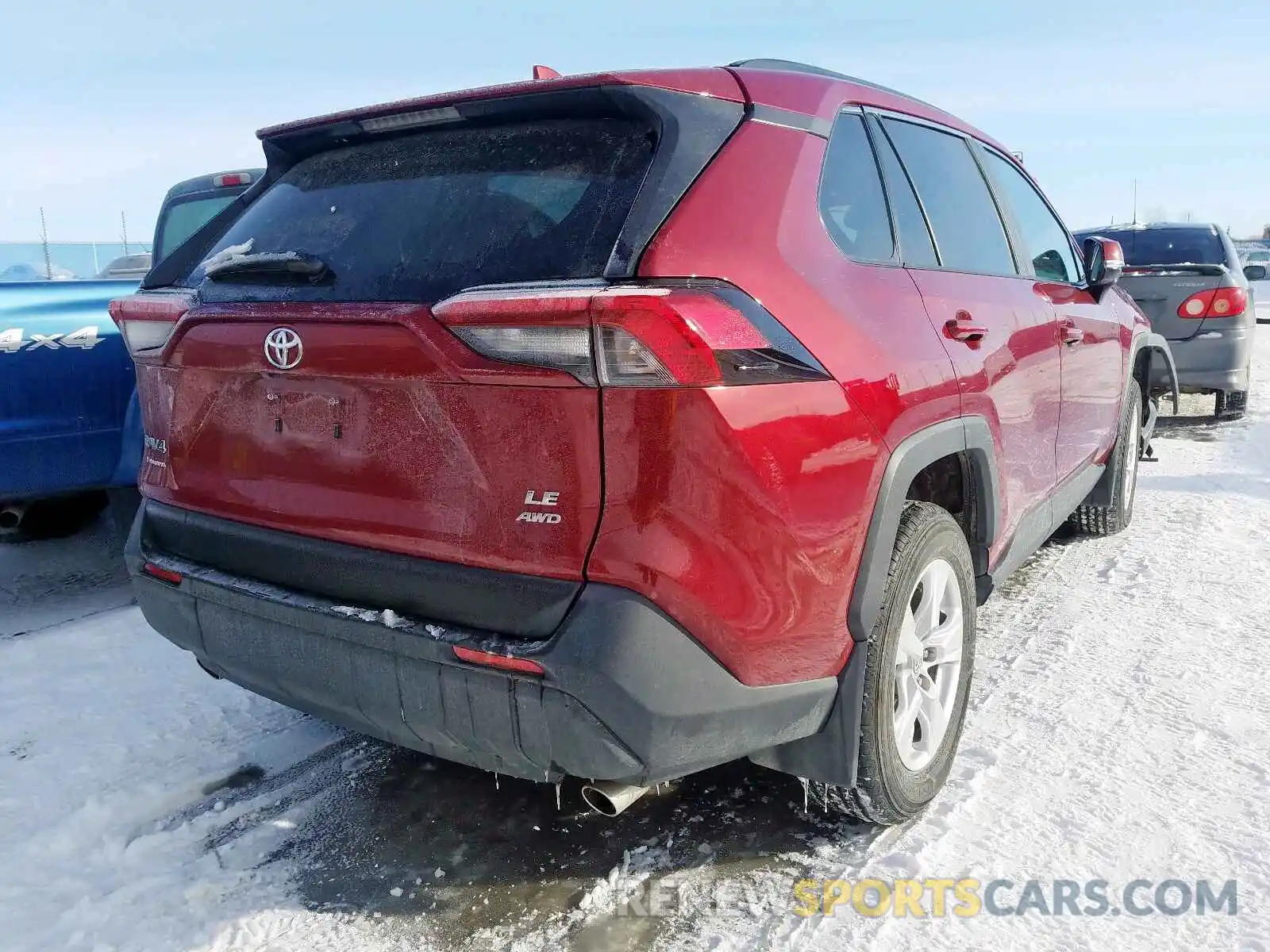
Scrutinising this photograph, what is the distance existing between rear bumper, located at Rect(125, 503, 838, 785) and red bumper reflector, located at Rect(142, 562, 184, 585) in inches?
2.1

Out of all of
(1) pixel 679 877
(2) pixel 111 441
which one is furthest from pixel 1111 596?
(2) pixel 111 441

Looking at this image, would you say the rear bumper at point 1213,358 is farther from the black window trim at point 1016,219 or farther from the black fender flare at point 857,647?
the black fender flare at point 857,647

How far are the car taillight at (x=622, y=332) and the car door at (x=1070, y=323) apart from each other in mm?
2021

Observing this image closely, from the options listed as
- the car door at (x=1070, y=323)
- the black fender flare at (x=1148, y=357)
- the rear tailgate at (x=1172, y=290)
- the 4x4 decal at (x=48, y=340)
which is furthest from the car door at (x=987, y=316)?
the rear tailgate at (x=1172, y=290)

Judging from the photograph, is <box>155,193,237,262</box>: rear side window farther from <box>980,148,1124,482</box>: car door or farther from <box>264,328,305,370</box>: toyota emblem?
<box>980,148,1124,482</box>: car door

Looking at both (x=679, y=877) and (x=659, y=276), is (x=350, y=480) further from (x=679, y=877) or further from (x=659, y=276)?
(x=679, y=877)

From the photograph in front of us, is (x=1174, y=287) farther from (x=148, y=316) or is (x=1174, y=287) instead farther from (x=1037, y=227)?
(x=148, y=316)

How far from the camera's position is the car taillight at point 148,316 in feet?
7.50

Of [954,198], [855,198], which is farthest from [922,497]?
[954,198]

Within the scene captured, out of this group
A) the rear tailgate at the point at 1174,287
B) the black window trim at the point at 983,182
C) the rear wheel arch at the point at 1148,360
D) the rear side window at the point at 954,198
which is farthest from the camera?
the rear tailgate at the point at 1174,287

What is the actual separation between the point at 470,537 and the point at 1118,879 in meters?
1.65

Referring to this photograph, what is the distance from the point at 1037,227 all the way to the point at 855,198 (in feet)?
5.92

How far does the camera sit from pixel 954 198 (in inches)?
118

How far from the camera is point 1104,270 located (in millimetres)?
4043
